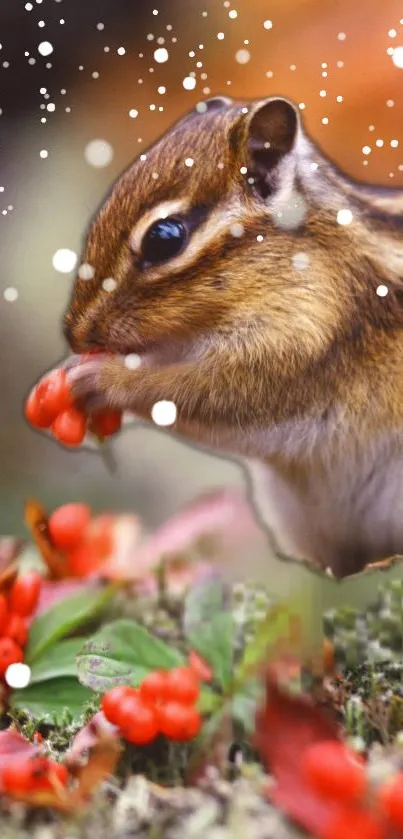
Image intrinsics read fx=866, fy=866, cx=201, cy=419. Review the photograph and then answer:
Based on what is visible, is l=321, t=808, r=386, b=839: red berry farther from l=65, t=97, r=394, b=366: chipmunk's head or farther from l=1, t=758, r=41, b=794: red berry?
l=65, t=97, r=394, b=366: chipmunk's head

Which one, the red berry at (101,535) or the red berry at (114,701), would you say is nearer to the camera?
the red berry at (114,701)

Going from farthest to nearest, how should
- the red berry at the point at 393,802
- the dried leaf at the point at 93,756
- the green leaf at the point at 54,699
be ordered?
1. the green leaf at the point at 54,699
2. the dried leaf at the point at 93,756
3. the red berry at the point at 393,802

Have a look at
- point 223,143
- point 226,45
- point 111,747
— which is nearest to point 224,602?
point 111,747

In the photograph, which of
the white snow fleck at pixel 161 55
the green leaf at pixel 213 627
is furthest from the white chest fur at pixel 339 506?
the white snow fleck at pixel 161 55

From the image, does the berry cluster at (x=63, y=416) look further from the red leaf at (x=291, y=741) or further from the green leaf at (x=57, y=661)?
the red leaf at (x=291, y=741)

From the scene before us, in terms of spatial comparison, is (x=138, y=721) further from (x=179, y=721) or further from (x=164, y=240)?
(x=164, y=240)

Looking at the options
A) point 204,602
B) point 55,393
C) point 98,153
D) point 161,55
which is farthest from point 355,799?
point 161,55

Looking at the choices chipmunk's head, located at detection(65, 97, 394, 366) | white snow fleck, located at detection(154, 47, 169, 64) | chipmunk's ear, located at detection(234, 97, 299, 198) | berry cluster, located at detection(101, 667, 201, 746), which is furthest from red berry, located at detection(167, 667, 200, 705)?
white snow fleck, located at detection(154, 47, 169, 64)

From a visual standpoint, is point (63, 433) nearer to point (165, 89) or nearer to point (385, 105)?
point (165, 89)
